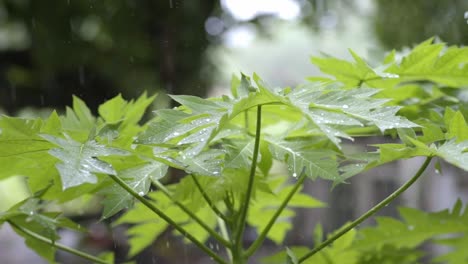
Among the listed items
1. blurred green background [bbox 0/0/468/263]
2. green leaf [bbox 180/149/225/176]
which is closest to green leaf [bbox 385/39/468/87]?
green leaf [bbox 180/149/225/176]

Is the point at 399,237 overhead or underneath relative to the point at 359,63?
underneath

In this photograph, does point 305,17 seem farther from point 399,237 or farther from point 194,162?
point 194,162

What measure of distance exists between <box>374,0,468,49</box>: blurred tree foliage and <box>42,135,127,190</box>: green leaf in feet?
7.58

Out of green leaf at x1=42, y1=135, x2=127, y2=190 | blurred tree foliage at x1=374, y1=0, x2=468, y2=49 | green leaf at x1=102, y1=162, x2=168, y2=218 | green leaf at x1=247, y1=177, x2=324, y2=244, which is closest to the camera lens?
green leaf at x1=42, y1=135, x2=127, y2=190

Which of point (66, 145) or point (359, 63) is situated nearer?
point (66, 145)

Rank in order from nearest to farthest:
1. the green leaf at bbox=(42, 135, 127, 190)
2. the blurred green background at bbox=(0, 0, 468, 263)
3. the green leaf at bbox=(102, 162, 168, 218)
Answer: the green leaf at bbox=(42, 135, 127, 190) < the green leaf at bbox=(102, 162, 168, 218) < the blurred green background at bbox=(0, 0, 468, 263)

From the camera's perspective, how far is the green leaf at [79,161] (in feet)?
1.49

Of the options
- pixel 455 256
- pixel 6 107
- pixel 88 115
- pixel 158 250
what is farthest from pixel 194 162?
pixel 6 107

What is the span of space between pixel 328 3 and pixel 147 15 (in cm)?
107

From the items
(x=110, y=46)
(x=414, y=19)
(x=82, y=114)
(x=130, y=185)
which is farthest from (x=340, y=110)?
(x=110, y=46)

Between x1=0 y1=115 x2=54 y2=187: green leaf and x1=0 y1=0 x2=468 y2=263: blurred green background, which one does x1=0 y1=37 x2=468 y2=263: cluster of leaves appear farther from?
x1=0 y1=0 x2=468 y2=263: blurred green background

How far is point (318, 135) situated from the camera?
0.67m

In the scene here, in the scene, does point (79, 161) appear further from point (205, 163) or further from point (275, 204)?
point (275, 204)

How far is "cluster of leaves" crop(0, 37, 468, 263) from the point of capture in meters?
0.52
